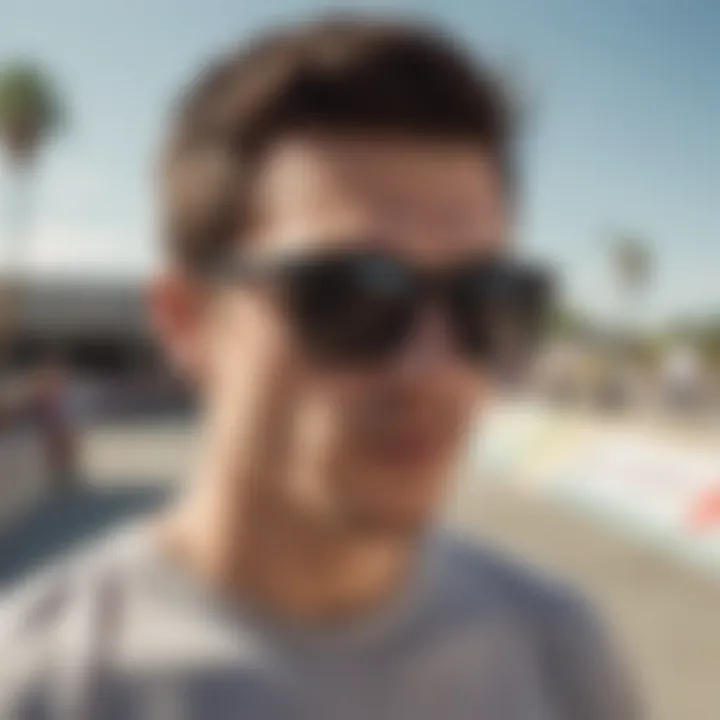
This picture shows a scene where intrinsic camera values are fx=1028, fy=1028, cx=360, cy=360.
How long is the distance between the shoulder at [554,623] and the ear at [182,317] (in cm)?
23

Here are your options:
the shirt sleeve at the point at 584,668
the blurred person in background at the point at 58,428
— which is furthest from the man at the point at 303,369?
the blurred person in background at the point at 58,428

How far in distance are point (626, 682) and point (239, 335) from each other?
0.38 m

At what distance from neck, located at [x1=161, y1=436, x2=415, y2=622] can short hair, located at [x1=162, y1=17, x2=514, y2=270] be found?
0.14 metres

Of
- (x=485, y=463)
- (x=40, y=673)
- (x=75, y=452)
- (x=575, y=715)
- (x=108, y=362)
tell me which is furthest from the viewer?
(x=75, y=452)

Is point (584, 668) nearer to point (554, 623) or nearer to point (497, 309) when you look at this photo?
point (554, 623)

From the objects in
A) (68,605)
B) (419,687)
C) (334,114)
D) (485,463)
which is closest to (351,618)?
(419,687)

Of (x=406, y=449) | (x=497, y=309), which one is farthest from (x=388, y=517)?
(x=497, y=309)

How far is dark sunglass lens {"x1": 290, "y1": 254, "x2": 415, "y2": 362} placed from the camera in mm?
579

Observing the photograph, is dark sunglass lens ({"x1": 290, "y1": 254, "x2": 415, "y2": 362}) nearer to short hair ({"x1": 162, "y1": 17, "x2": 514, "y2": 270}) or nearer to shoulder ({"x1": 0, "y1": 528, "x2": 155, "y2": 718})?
short hair ({"x1": 162, "y1": 17, "x2": 514, "y2": 270})

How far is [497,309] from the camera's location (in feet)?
2.03

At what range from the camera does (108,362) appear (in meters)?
0.92

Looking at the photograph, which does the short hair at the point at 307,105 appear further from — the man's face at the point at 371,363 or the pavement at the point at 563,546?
the pavement at the point at 563,546

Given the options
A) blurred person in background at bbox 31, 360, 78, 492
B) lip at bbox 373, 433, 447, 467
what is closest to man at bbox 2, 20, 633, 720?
lip at bbox 373, 433, 447, 467

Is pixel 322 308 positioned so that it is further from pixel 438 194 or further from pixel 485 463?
pixel 485 463
